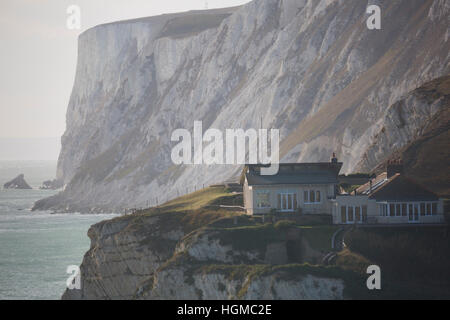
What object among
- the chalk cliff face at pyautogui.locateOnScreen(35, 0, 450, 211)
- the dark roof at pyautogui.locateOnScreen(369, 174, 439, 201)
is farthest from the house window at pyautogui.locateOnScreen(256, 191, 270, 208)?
the chalk cliff face at pyautogui.locateOnScreen(35, 0, 450, 211)

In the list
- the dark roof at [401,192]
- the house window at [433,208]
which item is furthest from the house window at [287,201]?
the house window at [433,208]

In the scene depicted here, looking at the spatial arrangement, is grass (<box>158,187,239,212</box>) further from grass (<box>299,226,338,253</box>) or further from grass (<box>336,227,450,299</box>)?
grass (<box>336,227,450,299</box>)

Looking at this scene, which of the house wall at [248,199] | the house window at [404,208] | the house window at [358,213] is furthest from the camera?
the house wall at [248,199]

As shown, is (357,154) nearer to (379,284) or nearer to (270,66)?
(270,66)

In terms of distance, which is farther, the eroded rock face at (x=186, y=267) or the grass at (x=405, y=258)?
the grass at (x=405, y=258)

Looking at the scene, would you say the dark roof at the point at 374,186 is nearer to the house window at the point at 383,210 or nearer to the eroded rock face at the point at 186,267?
the house window at the point at 383,210
